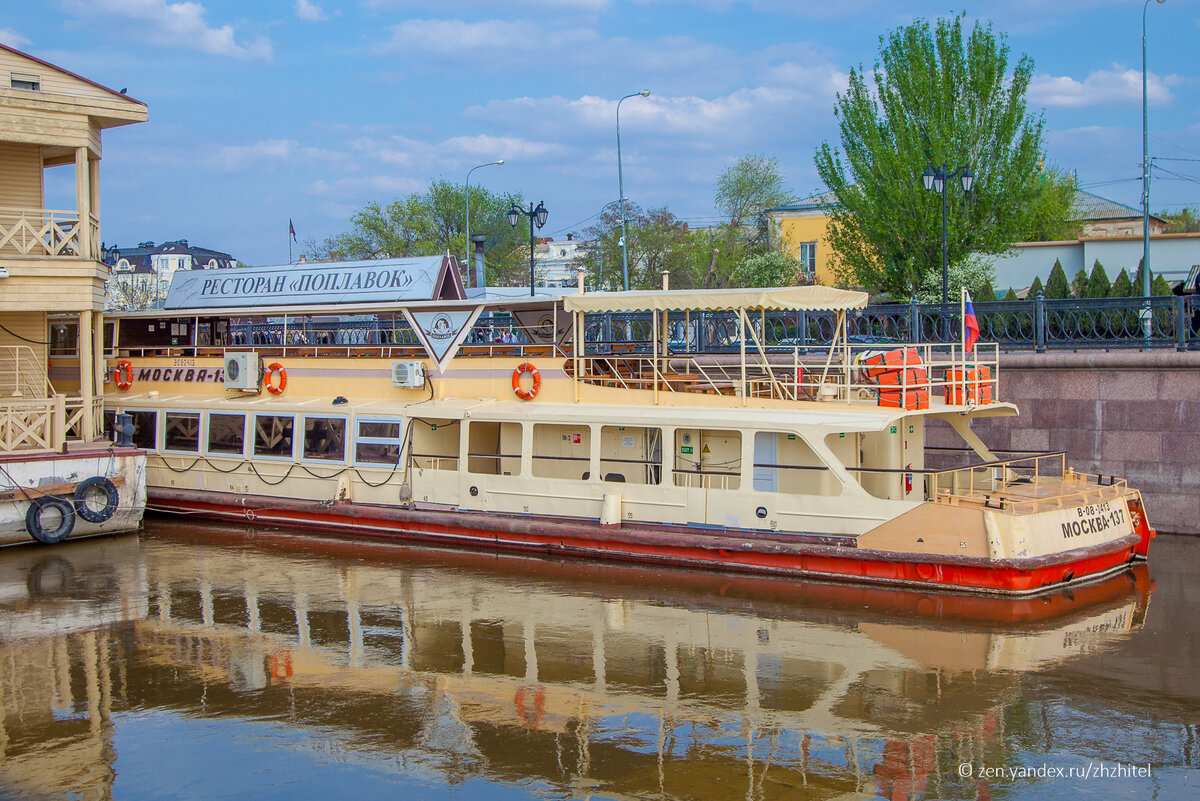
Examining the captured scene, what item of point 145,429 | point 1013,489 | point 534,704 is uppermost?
point 145,429

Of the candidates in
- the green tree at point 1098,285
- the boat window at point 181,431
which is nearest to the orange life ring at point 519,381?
the boat window at point 181,431

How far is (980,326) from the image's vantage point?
22.2 m

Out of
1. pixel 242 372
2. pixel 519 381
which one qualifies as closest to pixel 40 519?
pixel 242 372

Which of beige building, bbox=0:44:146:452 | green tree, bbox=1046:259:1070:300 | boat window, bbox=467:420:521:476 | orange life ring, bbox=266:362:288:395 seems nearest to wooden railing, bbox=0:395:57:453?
beige building, bbox=0:44:146:452

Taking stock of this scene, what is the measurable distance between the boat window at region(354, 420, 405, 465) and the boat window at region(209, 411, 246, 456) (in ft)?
9.29

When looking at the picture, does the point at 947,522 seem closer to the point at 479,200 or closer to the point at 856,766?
the point at 856,766

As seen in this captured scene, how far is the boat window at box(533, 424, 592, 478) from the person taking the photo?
54.8 ft

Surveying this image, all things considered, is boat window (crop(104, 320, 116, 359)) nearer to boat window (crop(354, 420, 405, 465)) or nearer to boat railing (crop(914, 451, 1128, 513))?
boat window (crop(354, 420, 405, 465))

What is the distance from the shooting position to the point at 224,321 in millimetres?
21641

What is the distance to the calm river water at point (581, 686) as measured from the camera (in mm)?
8219

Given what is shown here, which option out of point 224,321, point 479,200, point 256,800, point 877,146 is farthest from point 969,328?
point 479,200

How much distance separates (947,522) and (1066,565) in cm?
177

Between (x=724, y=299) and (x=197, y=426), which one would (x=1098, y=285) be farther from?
(x=197, y=426)

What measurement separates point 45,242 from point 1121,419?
19.8 m
